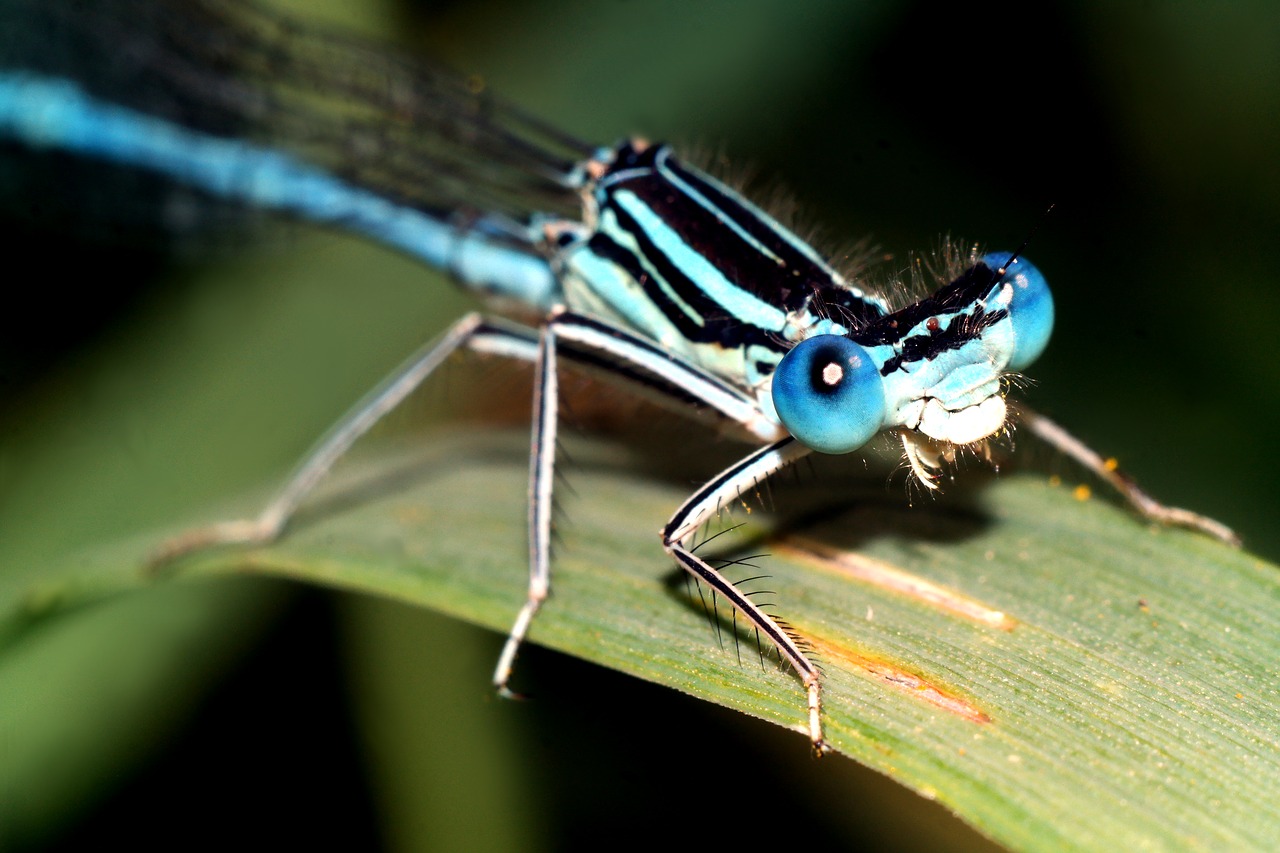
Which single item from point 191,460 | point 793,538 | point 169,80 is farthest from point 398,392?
point 169,80

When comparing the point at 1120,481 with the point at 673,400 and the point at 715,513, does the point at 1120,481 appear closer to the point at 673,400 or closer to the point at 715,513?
the point at 715,513

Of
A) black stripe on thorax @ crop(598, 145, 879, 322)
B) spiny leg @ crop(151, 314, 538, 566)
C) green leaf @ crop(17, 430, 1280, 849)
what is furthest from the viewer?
spiny leg @ crop(151, 314, 538, 566)

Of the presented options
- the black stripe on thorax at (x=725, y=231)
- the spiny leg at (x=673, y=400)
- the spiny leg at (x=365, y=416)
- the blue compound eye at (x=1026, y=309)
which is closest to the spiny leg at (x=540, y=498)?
the spiny leg at (x=673, y=400)

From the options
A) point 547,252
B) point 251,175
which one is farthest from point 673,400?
point 251,175

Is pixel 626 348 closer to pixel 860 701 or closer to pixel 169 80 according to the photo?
pixel 860 701

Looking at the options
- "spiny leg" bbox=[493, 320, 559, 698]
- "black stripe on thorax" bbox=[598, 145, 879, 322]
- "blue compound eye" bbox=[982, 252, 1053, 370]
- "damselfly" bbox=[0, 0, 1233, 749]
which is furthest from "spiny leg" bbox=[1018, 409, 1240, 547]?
"spiny leg" bbox=[493, 320, 559, 698]

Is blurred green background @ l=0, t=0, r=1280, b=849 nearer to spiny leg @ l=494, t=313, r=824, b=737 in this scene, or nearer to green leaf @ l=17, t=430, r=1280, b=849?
green leaf @ l=17, t=430, r=1280, b=849
